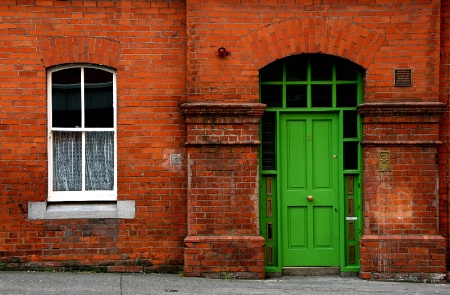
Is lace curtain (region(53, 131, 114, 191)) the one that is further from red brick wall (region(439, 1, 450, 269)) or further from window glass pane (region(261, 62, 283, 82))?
red brick wall (region(439, 1, 450, 269))

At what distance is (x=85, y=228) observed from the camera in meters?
9.77

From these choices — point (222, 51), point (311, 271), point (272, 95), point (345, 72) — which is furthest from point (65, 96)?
point (311, 271)

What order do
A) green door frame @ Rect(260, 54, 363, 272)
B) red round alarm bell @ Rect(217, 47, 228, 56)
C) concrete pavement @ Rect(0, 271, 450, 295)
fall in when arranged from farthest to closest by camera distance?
green door frame @ Rect(260, 54, 363, 272) < red round alarm bell @ Rect(217, 47, 228, 56) < concrete pavement @ Rect(0, 271, 450, 295)

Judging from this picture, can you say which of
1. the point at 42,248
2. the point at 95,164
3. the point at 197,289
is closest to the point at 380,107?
the point at 197,289

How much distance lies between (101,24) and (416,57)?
4491 millimetres

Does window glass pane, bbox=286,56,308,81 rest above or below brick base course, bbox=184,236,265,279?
above

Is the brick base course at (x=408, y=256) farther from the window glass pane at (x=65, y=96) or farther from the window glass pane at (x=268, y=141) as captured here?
A: the window glass pane at (x=65, y=96)

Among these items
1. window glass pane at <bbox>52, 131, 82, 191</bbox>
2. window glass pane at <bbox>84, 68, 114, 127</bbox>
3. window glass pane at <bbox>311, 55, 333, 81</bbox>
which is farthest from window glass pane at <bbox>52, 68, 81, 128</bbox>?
window glass pane at <bbox>311, 55, 333, 81</bbox>

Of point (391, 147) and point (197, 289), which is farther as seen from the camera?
point (391, 147)

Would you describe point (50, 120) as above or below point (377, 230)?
above

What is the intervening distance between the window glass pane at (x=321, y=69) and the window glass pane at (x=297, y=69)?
4.5 inches

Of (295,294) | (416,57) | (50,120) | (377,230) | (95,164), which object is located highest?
(416,57)

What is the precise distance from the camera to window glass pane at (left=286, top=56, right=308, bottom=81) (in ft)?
32.5

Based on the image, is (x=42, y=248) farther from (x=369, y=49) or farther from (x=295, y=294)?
(x=369, y=49)
